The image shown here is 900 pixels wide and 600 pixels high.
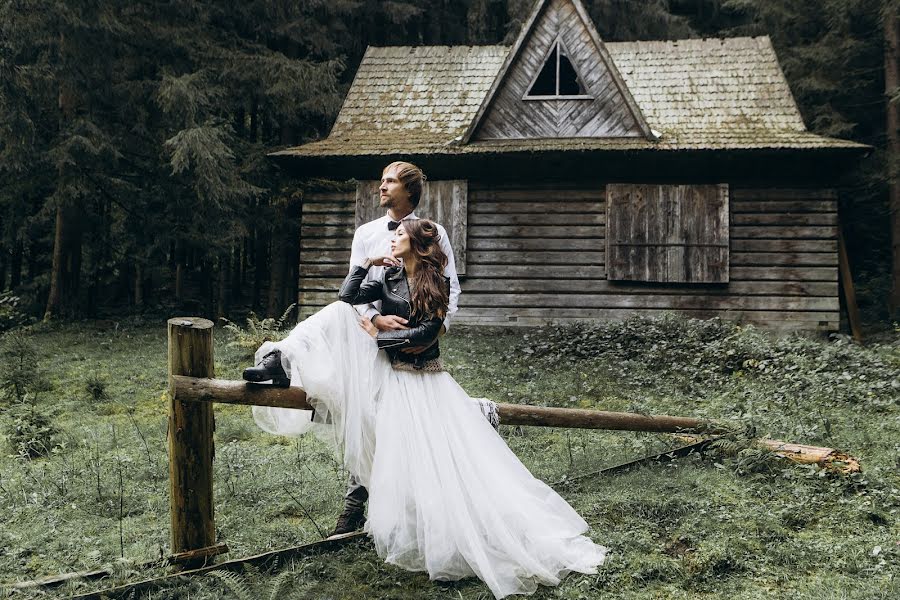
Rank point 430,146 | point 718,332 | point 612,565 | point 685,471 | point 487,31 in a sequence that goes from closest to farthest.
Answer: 1. point 612,565
2. point 685,471
3. point 718,332
4. point 430,146
5. point 487,31

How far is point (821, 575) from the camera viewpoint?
142 inches

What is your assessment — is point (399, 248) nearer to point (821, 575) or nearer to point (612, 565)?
point (612, 565)

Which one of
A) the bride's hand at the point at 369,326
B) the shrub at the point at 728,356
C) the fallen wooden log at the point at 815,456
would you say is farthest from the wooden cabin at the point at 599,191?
the bride's hand at the point at 369,326

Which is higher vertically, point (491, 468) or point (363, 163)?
point (363, 163)

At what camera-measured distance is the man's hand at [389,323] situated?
3654 millimetres

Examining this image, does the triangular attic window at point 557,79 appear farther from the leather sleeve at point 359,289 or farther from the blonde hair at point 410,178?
the leather sleeve at point 359,289

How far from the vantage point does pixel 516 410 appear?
4172 mm

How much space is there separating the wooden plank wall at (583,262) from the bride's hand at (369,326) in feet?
30.8

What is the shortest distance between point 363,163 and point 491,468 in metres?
10.5

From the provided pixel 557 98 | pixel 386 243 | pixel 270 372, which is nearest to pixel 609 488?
pixel 386 243

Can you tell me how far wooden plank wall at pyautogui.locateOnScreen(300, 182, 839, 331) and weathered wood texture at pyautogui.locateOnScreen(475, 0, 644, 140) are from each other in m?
1.13

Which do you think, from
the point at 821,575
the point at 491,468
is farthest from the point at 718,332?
the point at 491,468

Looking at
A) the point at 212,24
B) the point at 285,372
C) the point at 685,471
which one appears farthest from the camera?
the point at 212,24

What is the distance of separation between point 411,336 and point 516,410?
0.98 meters
